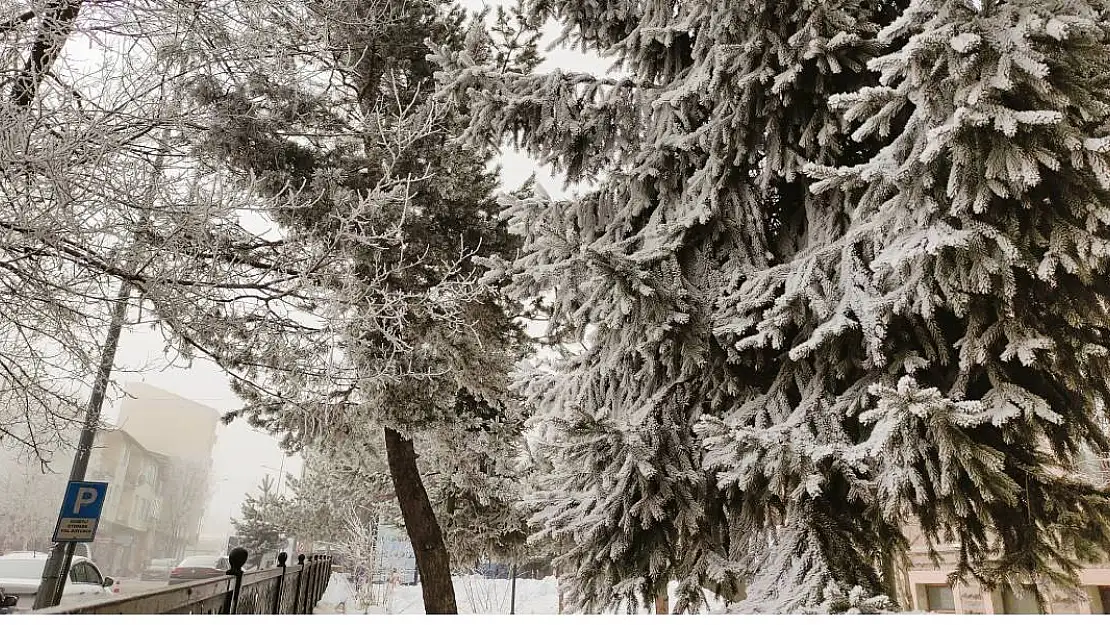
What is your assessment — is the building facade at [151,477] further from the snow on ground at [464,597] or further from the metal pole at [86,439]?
the snow on ground at [464,597]

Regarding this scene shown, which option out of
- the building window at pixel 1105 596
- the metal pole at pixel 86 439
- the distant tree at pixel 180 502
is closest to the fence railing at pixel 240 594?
the distant tree at pixel 180 502

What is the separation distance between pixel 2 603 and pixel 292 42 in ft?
6.63

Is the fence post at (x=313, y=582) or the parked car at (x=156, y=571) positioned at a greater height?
the parked car at (x=156, y=571)

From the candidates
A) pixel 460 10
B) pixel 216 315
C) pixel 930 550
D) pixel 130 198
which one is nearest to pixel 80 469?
pixel 216 315

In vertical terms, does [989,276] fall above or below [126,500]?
above

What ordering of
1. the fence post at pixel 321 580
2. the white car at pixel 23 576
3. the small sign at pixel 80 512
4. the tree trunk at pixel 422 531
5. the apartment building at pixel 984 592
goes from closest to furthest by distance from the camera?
the apartment building at pixel 984 592
the small sign at pixel 80 512
the white car at pixel 23 576
the tree trunk at pixel 422 531
the fence post at pixel 321 580

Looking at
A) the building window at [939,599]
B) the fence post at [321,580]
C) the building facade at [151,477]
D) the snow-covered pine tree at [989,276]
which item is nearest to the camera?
the snow-covered pine tree at [989,276]

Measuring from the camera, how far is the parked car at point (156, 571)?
2.25 metres

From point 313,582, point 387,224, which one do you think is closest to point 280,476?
point 313,582

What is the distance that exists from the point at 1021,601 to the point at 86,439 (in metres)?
2.76

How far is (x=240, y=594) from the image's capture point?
2354 mm

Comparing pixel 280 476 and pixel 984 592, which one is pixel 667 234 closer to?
pixel 984 592

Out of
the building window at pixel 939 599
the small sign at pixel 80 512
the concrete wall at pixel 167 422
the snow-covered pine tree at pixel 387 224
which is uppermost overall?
the snow-covered pine tree at pixel 387 224

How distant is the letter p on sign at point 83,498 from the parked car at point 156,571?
1.75 ft
